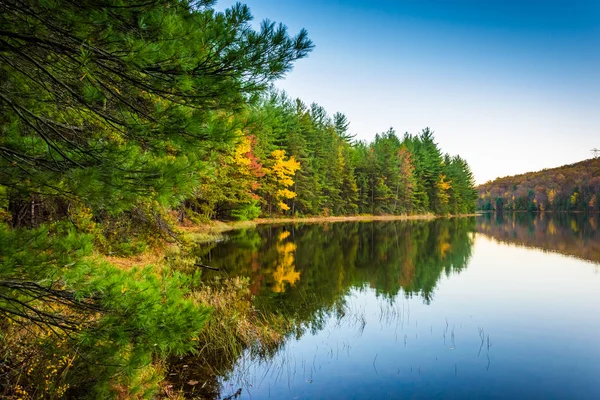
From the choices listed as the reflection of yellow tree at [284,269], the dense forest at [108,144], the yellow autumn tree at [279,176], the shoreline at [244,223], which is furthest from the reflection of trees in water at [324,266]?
the yellow autumn tree at [279,176]

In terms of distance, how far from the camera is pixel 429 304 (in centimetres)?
1334

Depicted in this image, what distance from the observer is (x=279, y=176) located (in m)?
44.0

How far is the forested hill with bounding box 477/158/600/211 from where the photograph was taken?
114562mm

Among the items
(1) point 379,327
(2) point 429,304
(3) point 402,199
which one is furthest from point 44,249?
(3) point 402,199

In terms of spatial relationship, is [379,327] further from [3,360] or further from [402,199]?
[402,199]

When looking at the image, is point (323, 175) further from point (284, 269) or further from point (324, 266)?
point (284, 269)

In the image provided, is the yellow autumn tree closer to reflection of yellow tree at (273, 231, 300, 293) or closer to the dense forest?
reflection of yellow tree at (273, 231, 300, 293)

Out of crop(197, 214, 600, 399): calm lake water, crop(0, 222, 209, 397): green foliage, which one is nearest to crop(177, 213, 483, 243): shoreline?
crop(197, 214, 600, 399): calm lake water

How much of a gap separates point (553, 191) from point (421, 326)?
139 meters

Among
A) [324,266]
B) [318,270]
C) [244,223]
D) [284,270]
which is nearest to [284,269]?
[284,270]

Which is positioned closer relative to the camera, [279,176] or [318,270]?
[318,270]

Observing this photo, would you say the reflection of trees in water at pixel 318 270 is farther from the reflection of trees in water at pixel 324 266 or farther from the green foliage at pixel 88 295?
the green foliage at pixel 88 295

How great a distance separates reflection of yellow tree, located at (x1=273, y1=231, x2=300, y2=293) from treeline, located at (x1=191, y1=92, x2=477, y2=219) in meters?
5.96

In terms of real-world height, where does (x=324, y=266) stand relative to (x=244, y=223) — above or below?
below
